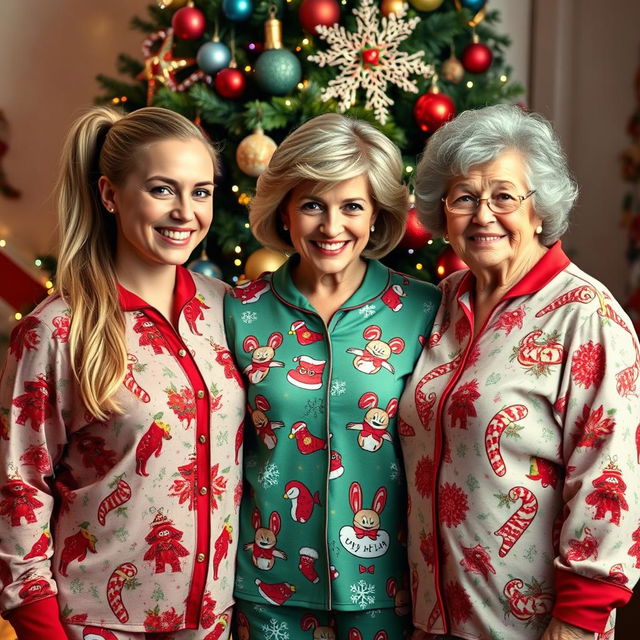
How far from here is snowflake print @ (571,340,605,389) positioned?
1.64m

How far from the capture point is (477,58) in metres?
2.99

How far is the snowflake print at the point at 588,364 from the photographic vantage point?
1.64 meters

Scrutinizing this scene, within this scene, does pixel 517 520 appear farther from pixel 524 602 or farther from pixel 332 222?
pixel 332 222

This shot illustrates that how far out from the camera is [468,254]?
73.1 inches

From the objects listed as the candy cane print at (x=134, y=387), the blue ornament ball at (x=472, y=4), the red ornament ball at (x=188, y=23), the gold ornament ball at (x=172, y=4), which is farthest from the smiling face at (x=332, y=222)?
the gold ornament ball at (x=172, y=4)

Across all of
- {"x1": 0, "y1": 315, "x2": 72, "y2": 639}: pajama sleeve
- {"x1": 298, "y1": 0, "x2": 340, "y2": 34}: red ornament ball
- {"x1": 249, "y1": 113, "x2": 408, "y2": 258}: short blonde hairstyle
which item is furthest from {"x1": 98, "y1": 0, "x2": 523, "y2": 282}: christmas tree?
{"x1": 0, "y1": 315, "x2": 72, "y2": 639}: pajama sleeve

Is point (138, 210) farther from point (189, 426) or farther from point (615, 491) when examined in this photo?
point (615, 491)

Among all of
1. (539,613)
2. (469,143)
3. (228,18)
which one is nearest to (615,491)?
(539,613)

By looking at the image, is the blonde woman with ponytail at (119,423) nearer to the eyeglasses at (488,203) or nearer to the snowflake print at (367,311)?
the snowflake print at (367,311)

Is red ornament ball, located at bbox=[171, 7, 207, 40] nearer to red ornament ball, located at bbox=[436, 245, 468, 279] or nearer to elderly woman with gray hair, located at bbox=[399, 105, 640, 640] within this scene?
red ornament ball, located at bbox=[436, 245, 468, 279]

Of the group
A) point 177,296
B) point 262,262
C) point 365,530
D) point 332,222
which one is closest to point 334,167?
point 332,222

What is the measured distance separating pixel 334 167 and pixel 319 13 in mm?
1104

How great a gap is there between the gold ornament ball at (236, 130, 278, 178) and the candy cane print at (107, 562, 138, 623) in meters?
1.42

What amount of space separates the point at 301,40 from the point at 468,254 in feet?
4.69
